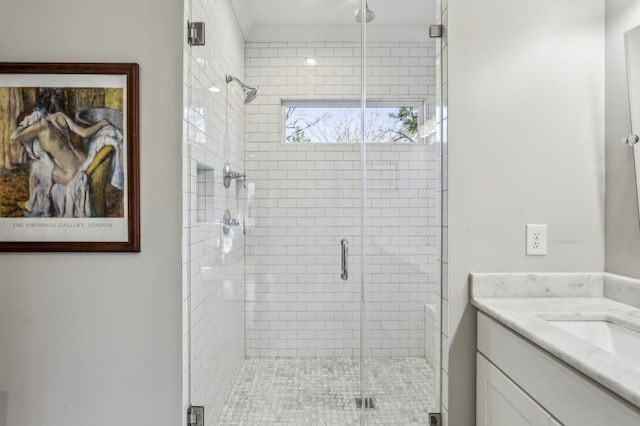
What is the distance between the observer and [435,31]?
163 cm

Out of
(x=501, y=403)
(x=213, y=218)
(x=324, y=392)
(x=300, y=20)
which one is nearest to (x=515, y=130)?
(x=501, y=403)

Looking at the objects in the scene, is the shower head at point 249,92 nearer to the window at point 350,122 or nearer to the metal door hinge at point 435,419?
the window at point 350,122

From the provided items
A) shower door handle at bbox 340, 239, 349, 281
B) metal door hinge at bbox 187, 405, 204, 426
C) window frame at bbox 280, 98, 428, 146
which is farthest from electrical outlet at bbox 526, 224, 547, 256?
metal door hinge at bbox 187, 405, 204, 426

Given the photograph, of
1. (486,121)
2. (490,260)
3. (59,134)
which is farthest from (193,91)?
(490,260)

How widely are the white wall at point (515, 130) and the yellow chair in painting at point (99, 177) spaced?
1.46 meters

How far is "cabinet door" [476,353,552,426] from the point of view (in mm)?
1112

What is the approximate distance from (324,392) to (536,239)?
1.35 meters

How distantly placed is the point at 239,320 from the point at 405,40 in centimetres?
180

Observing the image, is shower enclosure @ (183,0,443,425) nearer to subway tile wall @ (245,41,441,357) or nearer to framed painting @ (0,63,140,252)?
subway tile wall @ (245,41,441,357)

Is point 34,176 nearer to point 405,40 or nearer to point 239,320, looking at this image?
point 239,320

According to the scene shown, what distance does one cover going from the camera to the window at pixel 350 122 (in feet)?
6.07

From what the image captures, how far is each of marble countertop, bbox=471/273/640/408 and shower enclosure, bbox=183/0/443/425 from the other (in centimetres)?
27

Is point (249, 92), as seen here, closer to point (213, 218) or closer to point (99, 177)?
point (213, 218)

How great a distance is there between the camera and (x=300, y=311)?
91.7 inches
